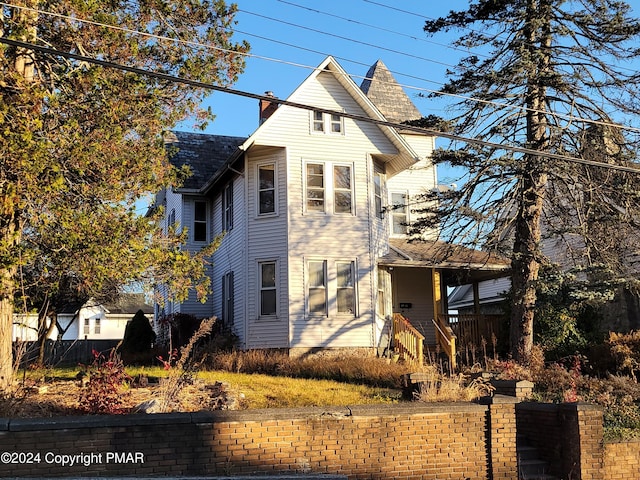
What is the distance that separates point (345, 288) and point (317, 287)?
0.88 meters

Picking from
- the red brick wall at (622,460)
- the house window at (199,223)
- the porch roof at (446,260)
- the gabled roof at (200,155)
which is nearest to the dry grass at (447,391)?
the red brick wall at (622,460)

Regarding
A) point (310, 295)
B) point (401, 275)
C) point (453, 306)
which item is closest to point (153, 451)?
point (310, 295)

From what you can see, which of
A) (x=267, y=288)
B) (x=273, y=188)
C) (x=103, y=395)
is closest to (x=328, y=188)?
(x=273, y=188)

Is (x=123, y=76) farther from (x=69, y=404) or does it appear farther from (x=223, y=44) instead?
(x=69, y=404)

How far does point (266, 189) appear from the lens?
2066 cm

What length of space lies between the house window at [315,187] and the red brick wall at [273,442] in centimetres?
1138

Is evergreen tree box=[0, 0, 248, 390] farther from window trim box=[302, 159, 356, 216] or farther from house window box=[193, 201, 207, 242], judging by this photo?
house window box=[193, 201, 207, 242]

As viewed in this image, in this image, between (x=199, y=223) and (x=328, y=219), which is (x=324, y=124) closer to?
(x=328, y=219)

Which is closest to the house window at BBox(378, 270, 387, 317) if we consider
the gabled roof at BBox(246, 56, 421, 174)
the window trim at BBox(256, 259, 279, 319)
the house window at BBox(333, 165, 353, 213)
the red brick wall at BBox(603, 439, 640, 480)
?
the house window at BBox(333, 165, 353, 213)

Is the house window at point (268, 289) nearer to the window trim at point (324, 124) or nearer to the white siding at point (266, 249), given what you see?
the white siding at point (266, 249)

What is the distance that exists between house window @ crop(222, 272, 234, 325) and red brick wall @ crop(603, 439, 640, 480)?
45.0 feet

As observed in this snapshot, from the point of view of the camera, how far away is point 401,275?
2367 centimetres

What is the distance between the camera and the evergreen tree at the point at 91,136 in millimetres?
10477

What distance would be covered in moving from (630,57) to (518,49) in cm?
291
